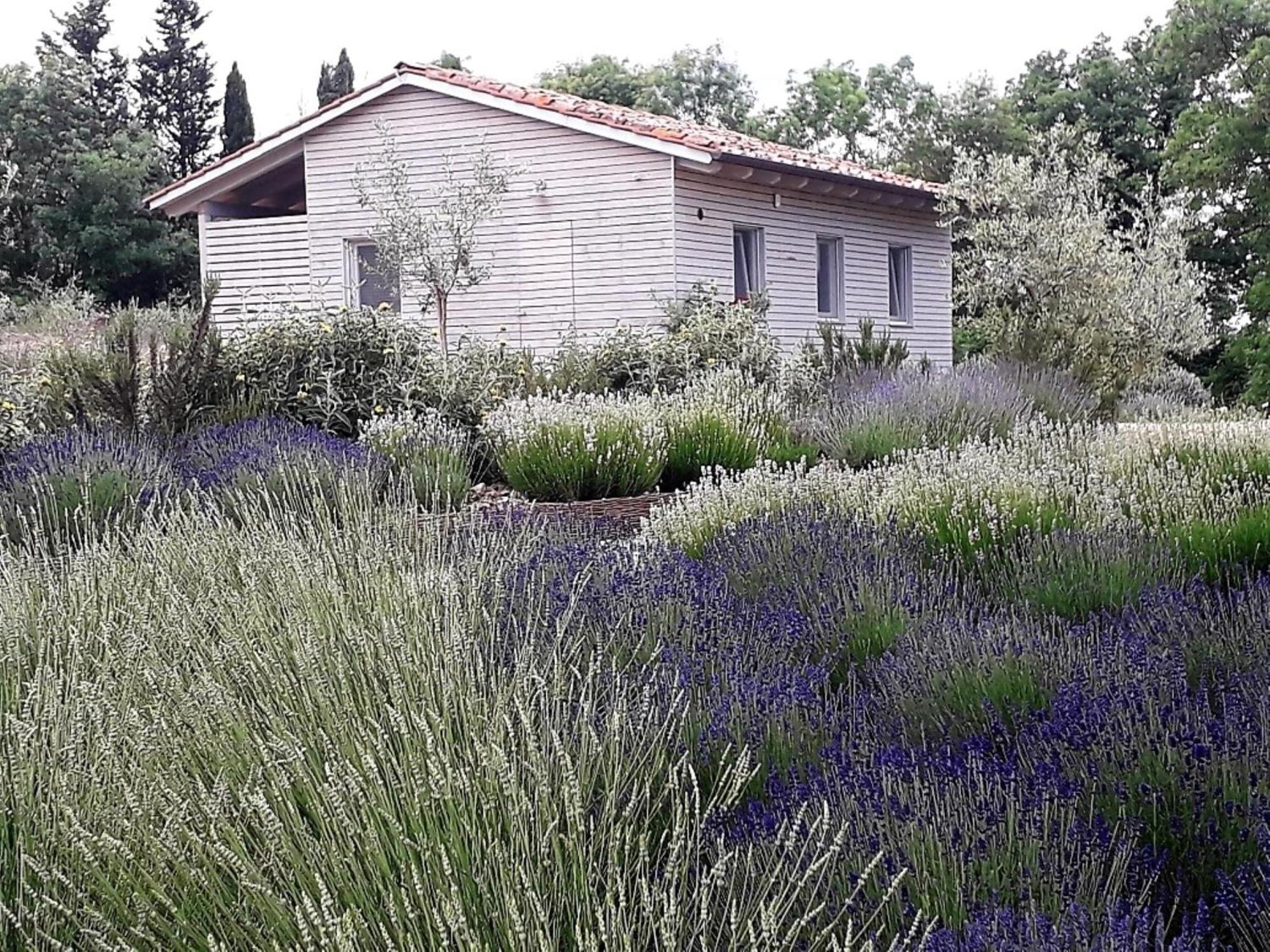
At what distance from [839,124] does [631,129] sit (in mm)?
26008

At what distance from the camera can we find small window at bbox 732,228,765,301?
17.6 metres

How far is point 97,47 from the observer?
41.7 meters

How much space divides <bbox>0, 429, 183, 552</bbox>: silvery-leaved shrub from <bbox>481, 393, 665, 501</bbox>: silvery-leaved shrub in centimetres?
220

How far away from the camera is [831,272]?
754 inches

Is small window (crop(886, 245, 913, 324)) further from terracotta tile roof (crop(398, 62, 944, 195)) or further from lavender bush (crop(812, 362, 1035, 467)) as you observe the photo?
lavender bush (crop(812, 362, 1035, 467))

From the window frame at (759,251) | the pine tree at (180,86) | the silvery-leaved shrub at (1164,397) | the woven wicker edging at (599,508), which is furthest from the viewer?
the pine tree at (180,86)

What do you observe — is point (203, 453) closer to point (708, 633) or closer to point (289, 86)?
point (708, 633)

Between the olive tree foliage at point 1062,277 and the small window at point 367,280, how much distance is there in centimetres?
807

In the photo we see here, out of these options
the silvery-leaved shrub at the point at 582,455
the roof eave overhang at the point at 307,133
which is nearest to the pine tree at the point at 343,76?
the roof eave overhang at the point at 307,133

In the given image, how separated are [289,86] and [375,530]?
3889cm

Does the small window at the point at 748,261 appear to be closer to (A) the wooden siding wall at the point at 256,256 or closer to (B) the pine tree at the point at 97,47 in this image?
(A) the wooden siding wall at the point at 256,256

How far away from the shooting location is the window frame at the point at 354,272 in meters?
17.7

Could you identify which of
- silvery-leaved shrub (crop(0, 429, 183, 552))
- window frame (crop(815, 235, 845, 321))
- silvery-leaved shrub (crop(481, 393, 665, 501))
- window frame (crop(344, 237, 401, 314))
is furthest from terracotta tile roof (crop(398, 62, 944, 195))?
silvery-leaved shrub (crop(0, 429, 183, 552))

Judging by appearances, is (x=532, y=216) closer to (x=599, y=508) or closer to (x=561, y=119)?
(x=561, y=119)
